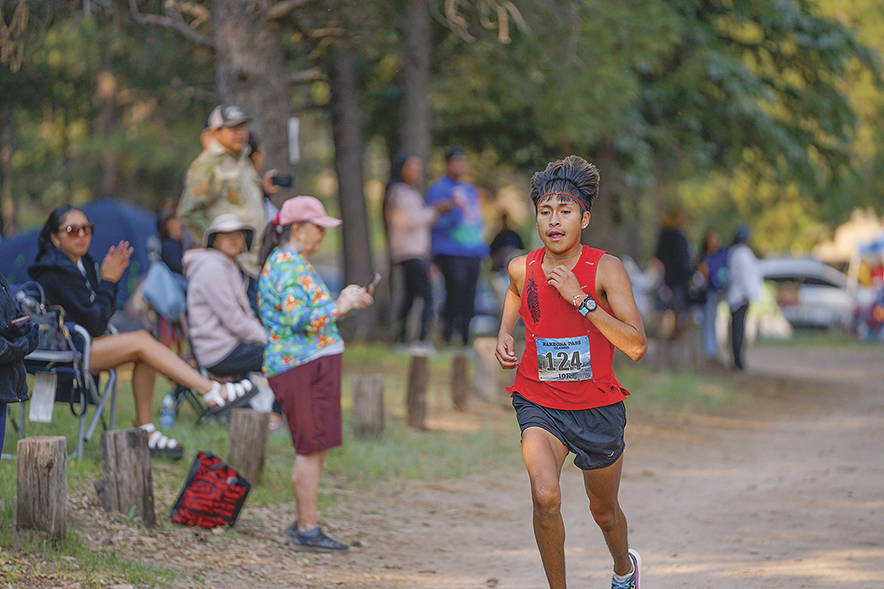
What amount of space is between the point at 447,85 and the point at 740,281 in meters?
5.16

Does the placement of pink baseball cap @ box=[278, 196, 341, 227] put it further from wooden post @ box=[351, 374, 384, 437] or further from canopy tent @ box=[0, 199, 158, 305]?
canopy tent @ box=[0, 199, 158, 305]

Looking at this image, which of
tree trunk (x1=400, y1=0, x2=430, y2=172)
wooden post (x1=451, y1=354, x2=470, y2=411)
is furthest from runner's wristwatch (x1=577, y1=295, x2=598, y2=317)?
tree trunk (x1=400, y1=0, x2=430, y2=172)

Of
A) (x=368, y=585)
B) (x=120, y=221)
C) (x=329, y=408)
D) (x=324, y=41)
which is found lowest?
(x=368, y=585)

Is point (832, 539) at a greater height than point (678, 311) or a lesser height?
lesser

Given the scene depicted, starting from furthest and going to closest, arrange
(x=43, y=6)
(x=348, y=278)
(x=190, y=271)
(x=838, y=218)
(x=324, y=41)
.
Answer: (x=838, y=218) < (x=348, y=278) < (x=324, y=41) < (x=43, y=6) < (x=190, y=271)

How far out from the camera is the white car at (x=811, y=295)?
28188 mm

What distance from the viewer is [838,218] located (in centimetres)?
2745

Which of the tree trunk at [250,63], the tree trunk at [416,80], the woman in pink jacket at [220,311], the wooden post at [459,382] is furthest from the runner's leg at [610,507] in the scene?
the tree trunk at [416,80]

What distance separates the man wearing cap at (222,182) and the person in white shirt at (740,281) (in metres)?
8.69

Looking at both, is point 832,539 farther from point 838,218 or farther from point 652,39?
point 838,218

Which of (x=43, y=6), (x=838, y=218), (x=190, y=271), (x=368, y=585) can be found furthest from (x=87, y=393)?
(x=838, y=218)

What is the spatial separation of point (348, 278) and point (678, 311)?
5.18 m

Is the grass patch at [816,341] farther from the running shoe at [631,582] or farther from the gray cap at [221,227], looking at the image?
the running shoe at [631,582]

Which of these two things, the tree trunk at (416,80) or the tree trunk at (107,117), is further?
the tree trunk at (107,117)
